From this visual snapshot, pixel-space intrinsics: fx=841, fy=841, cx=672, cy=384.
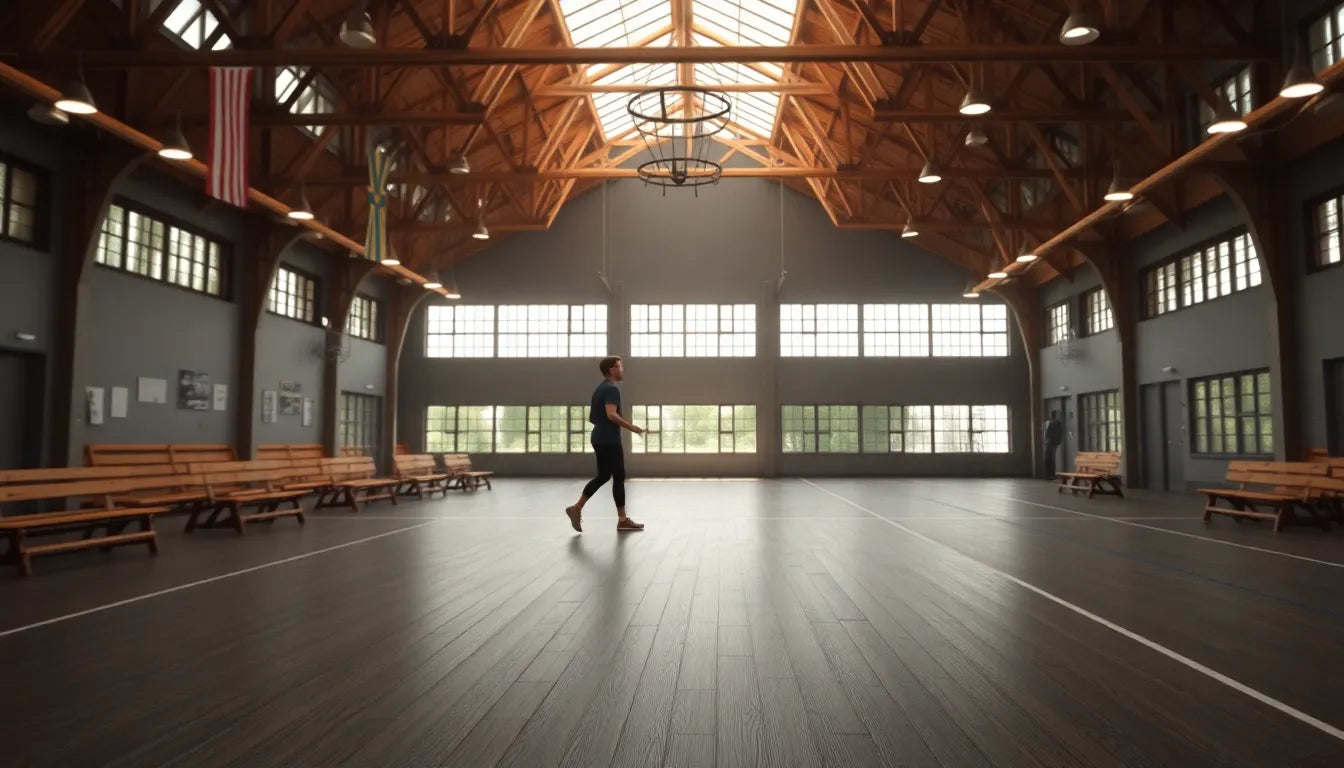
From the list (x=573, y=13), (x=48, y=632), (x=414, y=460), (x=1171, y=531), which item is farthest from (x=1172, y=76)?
(x=48, y=632)

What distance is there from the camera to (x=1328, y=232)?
10.9 m

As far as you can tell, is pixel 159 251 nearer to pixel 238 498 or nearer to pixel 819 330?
pixel 238 498

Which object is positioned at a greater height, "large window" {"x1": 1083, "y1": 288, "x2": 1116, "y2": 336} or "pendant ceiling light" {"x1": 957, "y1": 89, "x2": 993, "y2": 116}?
"pendant ceiling light" {"x1": 957, "y1": 89, "x2": 993, "y2": 116}

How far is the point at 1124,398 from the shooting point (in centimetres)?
1591

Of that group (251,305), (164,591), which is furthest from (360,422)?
(164,591)

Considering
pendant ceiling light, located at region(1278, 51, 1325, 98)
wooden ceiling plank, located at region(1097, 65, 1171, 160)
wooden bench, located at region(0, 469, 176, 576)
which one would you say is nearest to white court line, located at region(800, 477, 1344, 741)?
pendant ceiling light, located at region(1278, 51, 1325, 98)

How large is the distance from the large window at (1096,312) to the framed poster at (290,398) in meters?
16.0

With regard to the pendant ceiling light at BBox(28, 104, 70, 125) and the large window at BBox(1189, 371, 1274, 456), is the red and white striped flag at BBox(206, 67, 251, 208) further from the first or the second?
the large window at BBox(1189, 371, 1274, 456)

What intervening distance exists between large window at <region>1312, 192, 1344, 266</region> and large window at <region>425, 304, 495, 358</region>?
17440 millimetres

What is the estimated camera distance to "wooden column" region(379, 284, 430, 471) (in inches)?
798

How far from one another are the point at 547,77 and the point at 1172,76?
434 inches

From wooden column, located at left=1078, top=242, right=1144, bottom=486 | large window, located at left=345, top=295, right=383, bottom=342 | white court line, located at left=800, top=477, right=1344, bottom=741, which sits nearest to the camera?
white court line, located at left=800, top=477, right=1344, bottom=741

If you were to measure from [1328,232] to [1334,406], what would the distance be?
2.26 m

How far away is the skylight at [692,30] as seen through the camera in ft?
52.1
